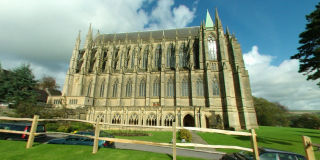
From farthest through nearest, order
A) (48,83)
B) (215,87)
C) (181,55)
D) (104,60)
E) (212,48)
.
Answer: (48,83), (104,60), (181,55), (212,48), (215,87)

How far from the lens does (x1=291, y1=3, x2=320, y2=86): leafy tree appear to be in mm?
14680

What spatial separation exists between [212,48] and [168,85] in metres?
13.6

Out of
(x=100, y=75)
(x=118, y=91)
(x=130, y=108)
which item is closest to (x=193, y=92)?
(x=130, y=108)

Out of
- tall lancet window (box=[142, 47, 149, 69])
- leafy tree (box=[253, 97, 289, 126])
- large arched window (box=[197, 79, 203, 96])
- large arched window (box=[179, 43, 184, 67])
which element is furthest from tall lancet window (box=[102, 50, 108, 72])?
leafy tree (box=[253, 97, 289, 126])

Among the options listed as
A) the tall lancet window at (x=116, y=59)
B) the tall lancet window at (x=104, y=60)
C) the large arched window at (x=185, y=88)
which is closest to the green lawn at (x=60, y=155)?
the large arched window at (x=185, y=88)

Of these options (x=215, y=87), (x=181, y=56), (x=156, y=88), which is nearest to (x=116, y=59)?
(x=156, y=88)

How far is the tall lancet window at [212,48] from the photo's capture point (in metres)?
30.8

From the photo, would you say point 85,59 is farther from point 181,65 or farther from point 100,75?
point 181,65

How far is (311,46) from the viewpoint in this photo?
51.5 feet

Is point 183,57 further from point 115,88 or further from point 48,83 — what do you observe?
point 48,83

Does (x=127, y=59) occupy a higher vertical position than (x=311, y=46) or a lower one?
higher

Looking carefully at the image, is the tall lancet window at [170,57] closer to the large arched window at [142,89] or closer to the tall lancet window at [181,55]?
the tall lancet window at [181,55]

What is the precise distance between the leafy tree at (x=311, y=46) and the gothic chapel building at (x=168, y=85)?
35.8 ft

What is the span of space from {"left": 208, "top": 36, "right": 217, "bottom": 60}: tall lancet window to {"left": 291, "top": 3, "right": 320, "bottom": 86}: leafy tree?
14.9 meters
